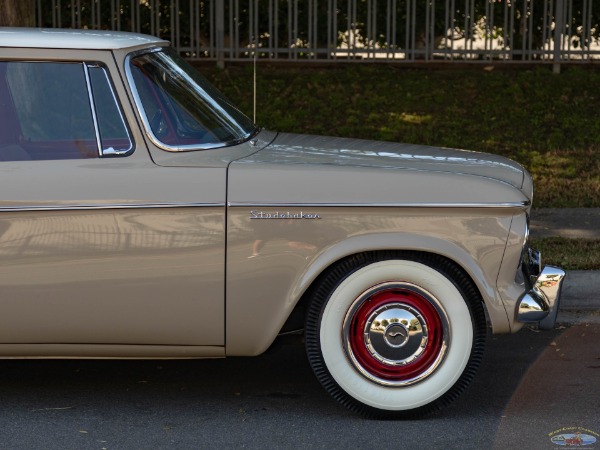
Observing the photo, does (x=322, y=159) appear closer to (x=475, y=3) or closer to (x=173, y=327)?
(x=173, y=327)

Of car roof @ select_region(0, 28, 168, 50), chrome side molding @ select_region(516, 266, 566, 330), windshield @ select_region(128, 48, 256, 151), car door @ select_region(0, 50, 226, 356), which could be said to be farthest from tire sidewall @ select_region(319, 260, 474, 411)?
car roof @ select_region(0, 28, 168, 50)

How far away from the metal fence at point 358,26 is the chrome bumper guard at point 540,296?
30.1 ft

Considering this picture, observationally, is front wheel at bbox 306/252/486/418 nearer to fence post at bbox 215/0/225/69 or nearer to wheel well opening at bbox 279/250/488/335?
wheel well opening at bbox 279/250/488/335

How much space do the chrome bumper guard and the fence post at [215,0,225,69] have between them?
9313 millimetres

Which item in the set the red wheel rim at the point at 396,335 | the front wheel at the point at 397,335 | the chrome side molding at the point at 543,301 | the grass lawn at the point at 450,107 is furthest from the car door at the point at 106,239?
the grass lawn at the point at 450,107

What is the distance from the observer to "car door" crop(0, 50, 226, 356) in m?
5.09

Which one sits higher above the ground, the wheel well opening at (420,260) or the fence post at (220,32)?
the fence post at (220,32)

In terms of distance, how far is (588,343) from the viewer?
6695 millimetres

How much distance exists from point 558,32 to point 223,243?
34.1ft

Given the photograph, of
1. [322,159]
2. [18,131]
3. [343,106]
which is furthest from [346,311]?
[343,106]

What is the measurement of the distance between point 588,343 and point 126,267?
9.48ft

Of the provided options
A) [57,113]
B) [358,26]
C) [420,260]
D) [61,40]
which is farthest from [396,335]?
[358,26]

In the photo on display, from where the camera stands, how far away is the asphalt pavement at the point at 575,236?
7348 millimetres

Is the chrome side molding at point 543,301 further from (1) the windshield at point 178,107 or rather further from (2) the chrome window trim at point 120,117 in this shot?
(2) the chrome window trim at point 120,117
